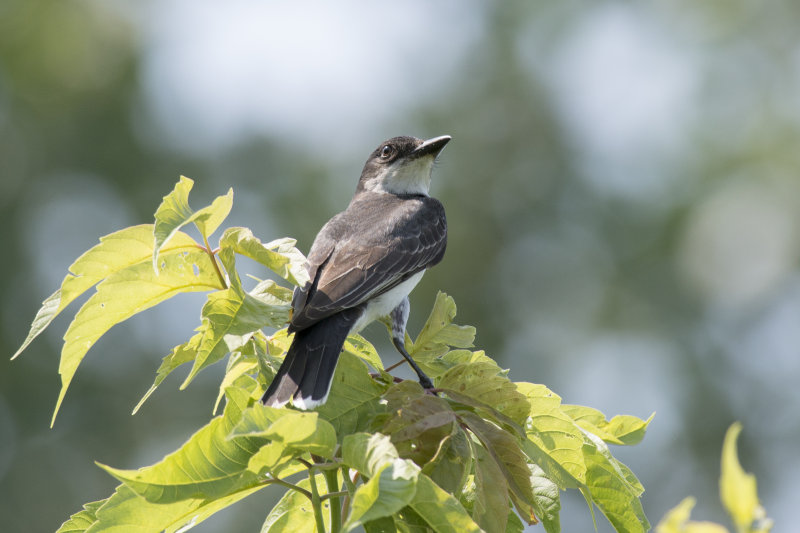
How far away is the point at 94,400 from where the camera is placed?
1720 centimetres

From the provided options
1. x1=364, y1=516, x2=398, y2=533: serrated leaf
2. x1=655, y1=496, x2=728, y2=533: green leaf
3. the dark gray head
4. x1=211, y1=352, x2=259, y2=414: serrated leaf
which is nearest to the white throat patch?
the dark gray head

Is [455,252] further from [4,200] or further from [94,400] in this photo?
[4,200]

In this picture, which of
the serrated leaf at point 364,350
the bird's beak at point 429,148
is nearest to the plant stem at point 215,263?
the serrated leaf at point 364,350

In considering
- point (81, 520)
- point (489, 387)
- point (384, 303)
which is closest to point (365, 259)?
point (384, 303)

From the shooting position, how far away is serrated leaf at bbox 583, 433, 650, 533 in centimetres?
272

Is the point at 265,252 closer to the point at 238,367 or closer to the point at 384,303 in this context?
the point at 238,367

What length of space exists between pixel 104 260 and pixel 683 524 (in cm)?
173

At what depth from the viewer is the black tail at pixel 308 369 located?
2652 mm

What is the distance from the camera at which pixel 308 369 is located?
2.79 metres

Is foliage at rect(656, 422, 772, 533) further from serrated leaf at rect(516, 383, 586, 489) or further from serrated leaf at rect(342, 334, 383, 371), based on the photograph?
serrated leaf at rect(342, 334, 383, 371)

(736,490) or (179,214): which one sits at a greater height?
(179,214)

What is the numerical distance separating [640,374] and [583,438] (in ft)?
50.5

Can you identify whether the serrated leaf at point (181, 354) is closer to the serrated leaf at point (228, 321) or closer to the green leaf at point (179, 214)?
the serrated leaf at point (228, 321)

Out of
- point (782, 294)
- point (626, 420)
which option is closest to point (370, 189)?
point (626, 420)
